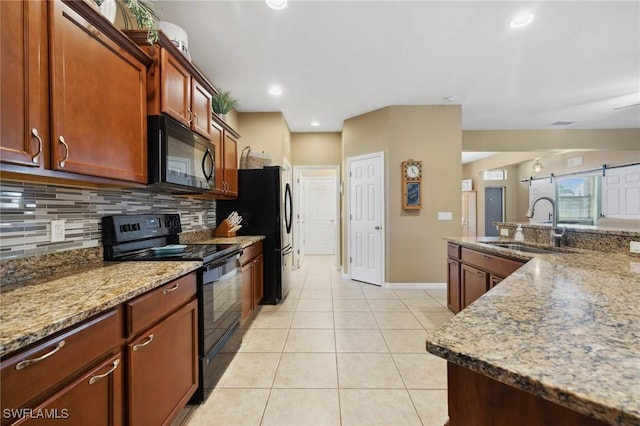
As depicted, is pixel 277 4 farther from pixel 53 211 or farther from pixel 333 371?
pixel 333 371

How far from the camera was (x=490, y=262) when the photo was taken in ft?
7.30

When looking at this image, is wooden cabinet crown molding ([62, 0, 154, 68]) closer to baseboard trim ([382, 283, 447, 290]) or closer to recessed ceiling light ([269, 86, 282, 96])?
recessed ceiling light ([269, 86, 282, 96])

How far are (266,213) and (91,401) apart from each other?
2.48 m

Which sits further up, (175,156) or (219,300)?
(175,156)

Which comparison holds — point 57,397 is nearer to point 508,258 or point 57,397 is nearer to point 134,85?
point 134,85

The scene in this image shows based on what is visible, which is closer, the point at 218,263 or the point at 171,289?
the point at 171,289

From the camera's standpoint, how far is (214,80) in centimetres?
318

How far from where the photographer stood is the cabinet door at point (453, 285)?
9.04 feet

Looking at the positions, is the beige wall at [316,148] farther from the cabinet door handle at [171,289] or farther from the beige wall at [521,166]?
the beige wall at [521,166]

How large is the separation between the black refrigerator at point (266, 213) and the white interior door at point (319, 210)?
3824 mm

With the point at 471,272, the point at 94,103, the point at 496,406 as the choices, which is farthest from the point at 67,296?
the point at 471,272

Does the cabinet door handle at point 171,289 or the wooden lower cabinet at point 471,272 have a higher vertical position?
the cabinet door handle at point 171,289

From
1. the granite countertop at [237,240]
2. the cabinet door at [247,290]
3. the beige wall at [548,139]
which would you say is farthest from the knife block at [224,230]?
the beige wall at [548,139]

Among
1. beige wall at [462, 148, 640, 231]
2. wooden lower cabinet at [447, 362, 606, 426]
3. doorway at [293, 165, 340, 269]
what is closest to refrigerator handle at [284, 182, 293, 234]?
wooden lower cabinet at [447, 362, 606, 426]
